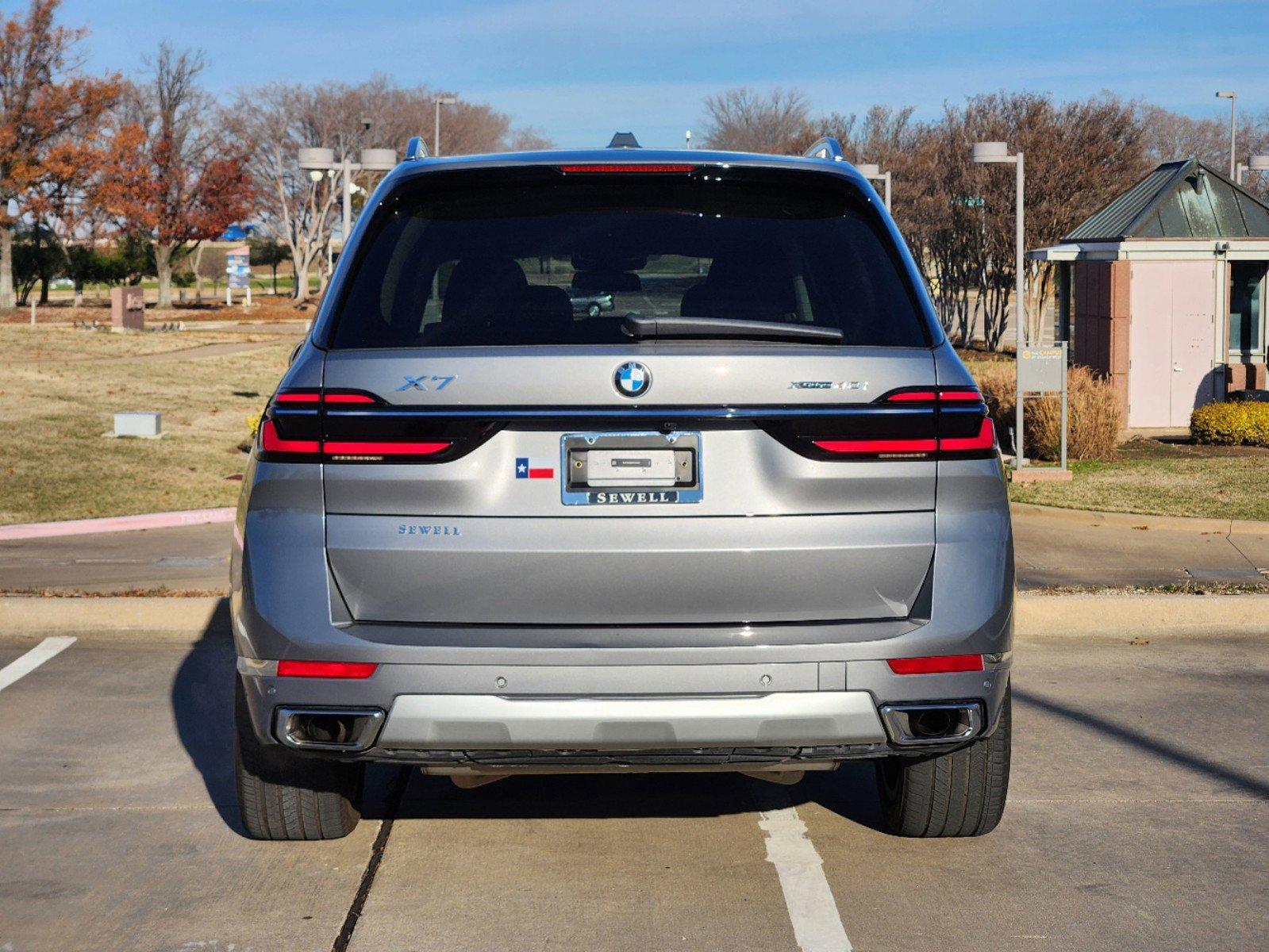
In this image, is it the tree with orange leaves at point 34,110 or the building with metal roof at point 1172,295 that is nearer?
the building with metal roof at point 1172,295

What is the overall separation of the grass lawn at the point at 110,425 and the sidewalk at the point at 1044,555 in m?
1.65

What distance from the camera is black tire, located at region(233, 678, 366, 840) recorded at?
4523 millimetres

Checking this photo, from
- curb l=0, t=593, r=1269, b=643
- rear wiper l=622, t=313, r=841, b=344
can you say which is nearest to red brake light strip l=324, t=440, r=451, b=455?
rear wiper l=622, t=313, r=841, b=344

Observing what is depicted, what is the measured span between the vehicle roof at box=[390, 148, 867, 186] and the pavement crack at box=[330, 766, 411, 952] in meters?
2.00

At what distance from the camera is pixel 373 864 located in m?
4.67

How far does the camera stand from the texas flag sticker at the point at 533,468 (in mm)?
3840

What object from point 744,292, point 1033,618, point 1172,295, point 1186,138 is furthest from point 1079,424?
point 1186,138

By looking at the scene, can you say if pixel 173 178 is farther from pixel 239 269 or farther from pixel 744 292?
Answer: pixel 744 292

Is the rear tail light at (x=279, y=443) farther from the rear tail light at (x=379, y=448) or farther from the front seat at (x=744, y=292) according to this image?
the front seat at (x=744, y=292)

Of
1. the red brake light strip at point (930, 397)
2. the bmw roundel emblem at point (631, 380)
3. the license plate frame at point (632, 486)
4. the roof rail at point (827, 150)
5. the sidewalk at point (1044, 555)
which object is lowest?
the sidewalk at point (1044, 555)

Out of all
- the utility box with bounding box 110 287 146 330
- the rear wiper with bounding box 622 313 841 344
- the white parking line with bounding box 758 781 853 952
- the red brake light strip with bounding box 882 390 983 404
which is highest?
the utility box with bounding box 110 287 146 330

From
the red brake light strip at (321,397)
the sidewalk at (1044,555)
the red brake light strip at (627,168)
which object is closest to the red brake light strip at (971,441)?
the red brake light strip at (627,168)

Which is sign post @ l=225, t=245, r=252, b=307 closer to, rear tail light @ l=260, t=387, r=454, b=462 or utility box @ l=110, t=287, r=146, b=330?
utility box @ l=110, t=287, r=146, b=330

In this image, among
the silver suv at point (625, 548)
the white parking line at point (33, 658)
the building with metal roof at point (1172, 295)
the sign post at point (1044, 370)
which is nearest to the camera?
the silver suv at point (625, 548)
